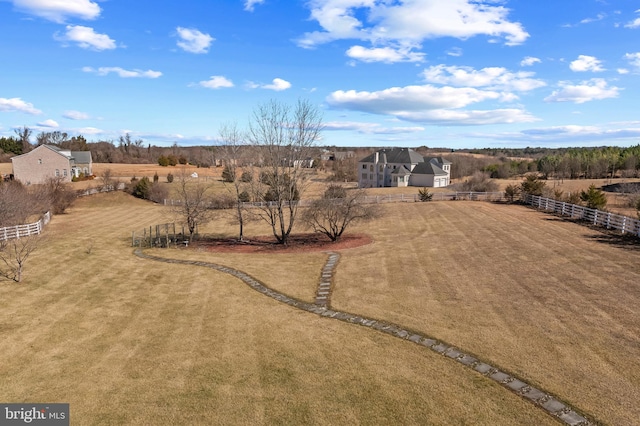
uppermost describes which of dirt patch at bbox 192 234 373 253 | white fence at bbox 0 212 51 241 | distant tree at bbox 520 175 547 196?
distant tree at bbox 520 175 547 196

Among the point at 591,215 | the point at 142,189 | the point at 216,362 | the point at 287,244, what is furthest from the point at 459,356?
the point at 142,189

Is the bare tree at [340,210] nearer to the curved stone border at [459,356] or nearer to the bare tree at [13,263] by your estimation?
the curved stone border at [459,356]

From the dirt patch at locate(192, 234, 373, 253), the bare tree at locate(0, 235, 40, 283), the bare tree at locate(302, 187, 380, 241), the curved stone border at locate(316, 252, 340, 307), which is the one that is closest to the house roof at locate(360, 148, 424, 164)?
the dirt patch at locate(192, 234, 373, 253)

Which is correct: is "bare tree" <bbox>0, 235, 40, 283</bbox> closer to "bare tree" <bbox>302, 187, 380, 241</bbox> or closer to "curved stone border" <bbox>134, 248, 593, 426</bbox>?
"curved stone border" <bbox>134, 248, 593, 426</bbox>

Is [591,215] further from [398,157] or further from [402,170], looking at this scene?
[398,157]

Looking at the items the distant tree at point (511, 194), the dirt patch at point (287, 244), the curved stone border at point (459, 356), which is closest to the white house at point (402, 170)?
the distant tree at point (511, 194)
